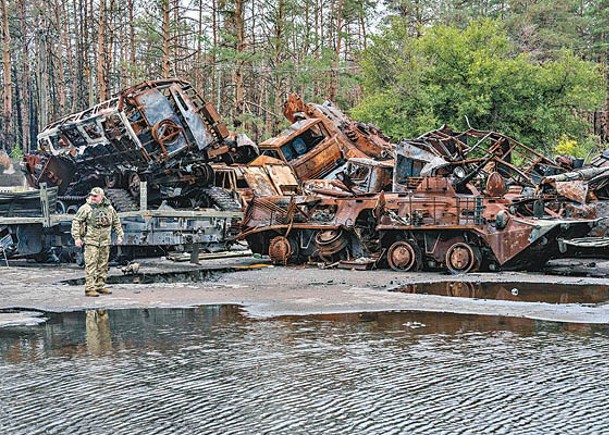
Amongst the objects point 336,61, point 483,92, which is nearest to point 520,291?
point 483,92

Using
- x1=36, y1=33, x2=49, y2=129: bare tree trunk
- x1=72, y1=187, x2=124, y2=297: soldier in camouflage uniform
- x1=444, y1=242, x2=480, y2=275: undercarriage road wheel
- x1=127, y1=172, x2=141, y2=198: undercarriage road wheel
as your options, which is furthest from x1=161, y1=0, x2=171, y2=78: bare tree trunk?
x1=72, y1=187, x2=124, y2=297: soldier in camouflage uniform

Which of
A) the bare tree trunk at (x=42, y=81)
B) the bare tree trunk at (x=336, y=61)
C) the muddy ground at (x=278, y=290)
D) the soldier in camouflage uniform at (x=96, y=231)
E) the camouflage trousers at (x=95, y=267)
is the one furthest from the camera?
the bare tree trunk at (x=336, y=61)

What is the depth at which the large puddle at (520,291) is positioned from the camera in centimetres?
1127

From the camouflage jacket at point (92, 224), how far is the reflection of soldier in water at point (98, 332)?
228 centimetres

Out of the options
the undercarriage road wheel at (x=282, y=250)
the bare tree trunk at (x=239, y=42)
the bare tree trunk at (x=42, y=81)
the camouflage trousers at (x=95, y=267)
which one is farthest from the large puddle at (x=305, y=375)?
the bare tree trunk at (x=42, y=81)

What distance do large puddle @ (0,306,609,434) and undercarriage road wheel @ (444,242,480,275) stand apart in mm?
5351

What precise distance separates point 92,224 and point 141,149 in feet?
18.9

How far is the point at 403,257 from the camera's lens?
15531 millimetres

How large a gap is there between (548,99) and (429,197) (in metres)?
15.7

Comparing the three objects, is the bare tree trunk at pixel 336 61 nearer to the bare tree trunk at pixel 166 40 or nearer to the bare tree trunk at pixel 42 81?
the bare tree trunk at pixel 166 40

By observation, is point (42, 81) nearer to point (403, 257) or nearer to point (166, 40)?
point (166, 40)

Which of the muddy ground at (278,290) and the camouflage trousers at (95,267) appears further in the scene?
the camouflage trousers at (95,267)

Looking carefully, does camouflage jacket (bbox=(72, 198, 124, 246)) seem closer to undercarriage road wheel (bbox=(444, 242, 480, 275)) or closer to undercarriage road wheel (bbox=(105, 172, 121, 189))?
undercarriage road wheel (bbox=(444, 242, 480, 275))

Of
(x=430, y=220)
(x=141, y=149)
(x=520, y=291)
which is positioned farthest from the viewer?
(x=141, y=149)
